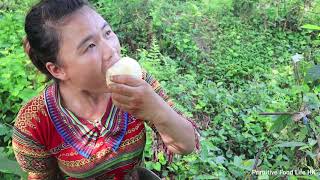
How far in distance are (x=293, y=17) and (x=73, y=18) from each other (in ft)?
16.8

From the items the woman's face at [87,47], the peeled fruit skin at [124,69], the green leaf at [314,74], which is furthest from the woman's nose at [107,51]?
the green leaf at [314,74]

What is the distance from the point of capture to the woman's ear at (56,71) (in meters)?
1.63

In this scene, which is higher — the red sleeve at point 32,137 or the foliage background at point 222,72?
the red sleeve at point 32,137

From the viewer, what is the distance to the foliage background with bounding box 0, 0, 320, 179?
7.77 ft

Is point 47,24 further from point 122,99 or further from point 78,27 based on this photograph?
point 122,99

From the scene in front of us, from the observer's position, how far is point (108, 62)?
4.97 ft

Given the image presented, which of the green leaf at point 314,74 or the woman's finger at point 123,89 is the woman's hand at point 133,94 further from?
the green leaf at point 314,74

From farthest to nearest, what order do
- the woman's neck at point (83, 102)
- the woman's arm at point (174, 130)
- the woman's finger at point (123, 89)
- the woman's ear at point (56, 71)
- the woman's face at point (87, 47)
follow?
the woman's neck at point (83, 102)
the woman's ear at point (56, 71)
the woman's face at point (87, 47)
the woman's arm at point (174, 130)
the woman's finger at point (123, 89)

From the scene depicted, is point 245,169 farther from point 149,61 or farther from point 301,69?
point 149,61

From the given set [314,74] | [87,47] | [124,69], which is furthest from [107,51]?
[314,74]

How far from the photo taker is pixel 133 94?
122 centimetres

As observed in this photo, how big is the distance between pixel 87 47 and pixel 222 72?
136 inches

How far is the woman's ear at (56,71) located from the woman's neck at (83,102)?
92mm

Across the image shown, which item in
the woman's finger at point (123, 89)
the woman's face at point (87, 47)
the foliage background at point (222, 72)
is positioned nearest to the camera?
the woman's finger at point (123, 89)
